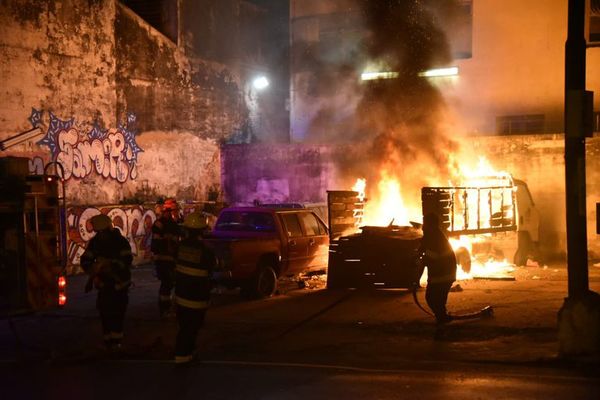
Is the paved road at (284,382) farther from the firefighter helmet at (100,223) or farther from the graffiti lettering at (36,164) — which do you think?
the graffiti lettering at (36,164)

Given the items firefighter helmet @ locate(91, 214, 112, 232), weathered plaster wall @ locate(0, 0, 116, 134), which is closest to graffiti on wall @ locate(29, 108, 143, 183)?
weathered plaster wall @ locate(0, 0, 116, 134)

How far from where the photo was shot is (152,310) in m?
12.5

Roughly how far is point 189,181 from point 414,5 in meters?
9.76

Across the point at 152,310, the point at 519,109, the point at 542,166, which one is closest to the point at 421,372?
the point at 152,310

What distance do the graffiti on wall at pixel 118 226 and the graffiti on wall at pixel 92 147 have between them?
1.36 metres

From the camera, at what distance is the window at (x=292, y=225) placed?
46.5 feet

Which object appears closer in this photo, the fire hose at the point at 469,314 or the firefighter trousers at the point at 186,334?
the firefighter trousers at the point at 186,334

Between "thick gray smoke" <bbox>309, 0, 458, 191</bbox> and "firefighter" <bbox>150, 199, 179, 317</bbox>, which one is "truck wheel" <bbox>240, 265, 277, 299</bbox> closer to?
"firefighter" <bbox>150, 199, 179, 317</bbox>

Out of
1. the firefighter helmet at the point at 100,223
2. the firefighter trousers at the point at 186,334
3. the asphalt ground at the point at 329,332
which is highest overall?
the firefighter helmet at the point at 100,223

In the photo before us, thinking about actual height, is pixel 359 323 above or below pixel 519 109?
below

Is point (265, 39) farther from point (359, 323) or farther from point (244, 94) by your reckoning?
point (359, 323)

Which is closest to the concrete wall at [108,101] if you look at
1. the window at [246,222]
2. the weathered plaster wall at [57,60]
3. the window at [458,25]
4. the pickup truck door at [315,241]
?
the weathered plaster wall at [57,60]

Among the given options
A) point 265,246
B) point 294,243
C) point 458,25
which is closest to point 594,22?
point 458,25

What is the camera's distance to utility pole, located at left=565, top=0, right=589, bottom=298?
801cm
